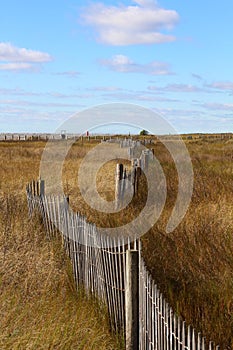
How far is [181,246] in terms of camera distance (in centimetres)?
721

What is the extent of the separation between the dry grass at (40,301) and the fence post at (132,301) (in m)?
0.40

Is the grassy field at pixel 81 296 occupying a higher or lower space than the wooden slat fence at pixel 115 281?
lower

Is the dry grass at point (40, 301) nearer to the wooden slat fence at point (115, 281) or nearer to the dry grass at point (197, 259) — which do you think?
the wooden slat fence at point (115, 281)

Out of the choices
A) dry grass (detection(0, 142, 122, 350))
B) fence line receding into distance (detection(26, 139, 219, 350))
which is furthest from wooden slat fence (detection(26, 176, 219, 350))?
dry grass (detection(0, 142, 122, 350))

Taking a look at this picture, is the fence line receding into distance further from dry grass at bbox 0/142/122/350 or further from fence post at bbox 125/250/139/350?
dry grass at bbox 0/142/122/350

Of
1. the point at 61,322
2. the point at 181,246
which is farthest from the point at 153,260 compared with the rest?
the point at 61,322

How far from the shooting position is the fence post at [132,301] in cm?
422

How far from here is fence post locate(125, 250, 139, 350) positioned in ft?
13.9

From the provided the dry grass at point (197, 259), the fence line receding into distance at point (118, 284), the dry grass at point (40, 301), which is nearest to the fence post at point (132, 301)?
the fence line receding into distance at point (118, 284)

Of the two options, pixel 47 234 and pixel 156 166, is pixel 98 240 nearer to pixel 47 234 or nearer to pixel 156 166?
pixel 47 234

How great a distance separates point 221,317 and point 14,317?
1.75 metres

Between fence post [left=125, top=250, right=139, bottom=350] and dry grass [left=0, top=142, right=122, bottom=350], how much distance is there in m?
0.40

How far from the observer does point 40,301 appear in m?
5.46

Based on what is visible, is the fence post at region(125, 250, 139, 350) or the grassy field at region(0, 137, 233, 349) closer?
the fence post at region(125, 250, 139, 350)
